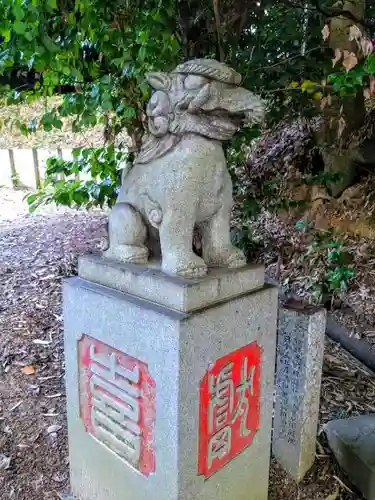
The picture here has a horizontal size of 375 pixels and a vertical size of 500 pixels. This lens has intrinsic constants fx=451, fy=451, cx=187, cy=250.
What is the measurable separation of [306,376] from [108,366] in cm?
78

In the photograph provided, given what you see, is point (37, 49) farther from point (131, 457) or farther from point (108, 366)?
point (131, 457)

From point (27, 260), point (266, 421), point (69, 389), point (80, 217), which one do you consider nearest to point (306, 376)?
point (266, 421)

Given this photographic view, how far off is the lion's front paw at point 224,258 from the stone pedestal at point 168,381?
4 cm

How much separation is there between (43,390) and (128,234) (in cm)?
135

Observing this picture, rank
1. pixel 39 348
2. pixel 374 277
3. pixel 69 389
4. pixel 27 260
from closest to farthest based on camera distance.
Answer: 1. pixel 69 389
2. pixel 39 348
3. pixel 374 277
4. pixel 27 260

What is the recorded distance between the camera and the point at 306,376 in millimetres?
1729

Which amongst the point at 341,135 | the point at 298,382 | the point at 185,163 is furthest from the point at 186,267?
the point at 341,135

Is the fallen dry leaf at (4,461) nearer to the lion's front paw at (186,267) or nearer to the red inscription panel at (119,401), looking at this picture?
the red inscription panel at (119,401)

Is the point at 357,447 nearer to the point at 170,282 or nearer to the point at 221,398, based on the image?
the point at 221,398

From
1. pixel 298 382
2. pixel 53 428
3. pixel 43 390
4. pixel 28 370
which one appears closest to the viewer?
pixel 298 382

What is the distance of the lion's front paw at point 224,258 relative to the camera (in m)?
1.41

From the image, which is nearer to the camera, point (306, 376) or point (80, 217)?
point (306, 376)

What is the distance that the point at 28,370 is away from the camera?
2477 mm

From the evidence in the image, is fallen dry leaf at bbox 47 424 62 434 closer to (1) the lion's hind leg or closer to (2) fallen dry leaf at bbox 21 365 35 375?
(2) fallen dry leaf at bbox 21 365 35 375
